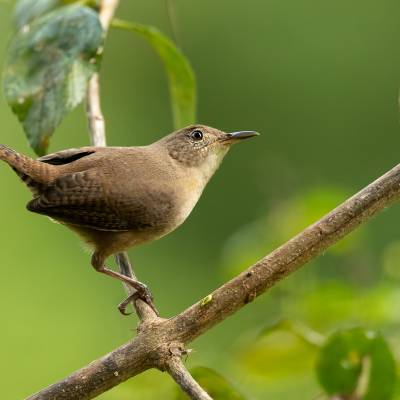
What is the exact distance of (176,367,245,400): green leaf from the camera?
221 centimetres

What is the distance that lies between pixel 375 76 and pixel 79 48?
179 inches

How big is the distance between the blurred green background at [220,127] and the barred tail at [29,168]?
92 cm

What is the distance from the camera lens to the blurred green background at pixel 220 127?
587 centimetres

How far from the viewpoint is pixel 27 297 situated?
6.08 m

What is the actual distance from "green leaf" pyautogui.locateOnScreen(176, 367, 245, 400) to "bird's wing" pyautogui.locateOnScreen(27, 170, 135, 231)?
1245 mm

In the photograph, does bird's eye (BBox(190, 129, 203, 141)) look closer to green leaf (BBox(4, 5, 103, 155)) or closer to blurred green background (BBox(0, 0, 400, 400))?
blurred green background (BBox(0, 0, 400, 400))

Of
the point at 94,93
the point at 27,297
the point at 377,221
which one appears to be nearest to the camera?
the point at 94,93

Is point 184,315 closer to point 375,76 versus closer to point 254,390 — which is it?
point 254,390

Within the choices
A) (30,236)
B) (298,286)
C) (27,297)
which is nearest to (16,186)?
(30,236)

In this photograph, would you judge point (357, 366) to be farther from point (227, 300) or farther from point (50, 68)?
point (50, 68)

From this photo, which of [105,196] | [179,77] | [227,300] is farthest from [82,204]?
[227,300]

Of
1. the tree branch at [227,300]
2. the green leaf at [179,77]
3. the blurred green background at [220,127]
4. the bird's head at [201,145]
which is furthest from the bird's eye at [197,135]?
the tree branch at [227,300]

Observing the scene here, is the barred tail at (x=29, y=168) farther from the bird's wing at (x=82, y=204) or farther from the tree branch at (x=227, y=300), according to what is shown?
the tree branch at (x=227, y=300)

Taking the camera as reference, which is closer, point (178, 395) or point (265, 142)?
point (178, 395)
